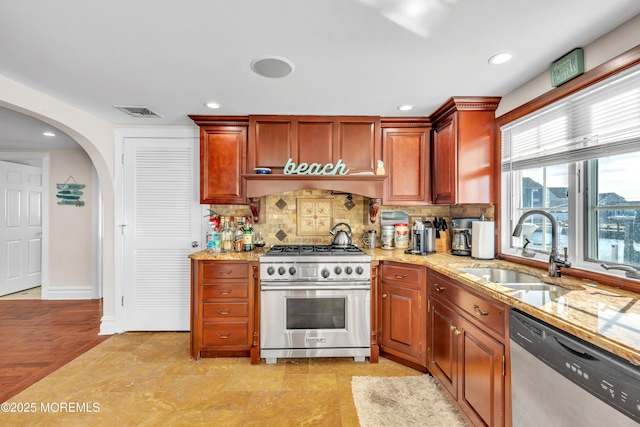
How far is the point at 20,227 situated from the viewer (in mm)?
4629

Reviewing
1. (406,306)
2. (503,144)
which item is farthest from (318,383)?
(503,144)

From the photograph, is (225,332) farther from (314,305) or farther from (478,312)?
(478,312)

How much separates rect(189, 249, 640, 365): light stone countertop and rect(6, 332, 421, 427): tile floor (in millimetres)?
1217

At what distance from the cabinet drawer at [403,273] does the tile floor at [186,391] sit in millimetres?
756

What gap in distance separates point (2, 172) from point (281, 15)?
5559mm

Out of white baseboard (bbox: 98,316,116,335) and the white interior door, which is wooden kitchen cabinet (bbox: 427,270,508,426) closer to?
white baseboard (bbox: 98,316,116,335)

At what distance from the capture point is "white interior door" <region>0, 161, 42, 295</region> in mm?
4395

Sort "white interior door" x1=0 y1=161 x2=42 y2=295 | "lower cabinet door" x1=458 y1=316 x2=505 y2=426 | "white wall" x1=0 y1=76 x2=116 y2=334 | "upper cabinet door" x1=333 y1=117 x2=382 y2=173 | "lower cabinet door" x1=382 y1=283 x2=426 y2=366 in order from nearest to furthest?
"lower cabinet door" x1=458 y1=316 x2=505 y2=426, "white wall" x1=0 y1=76 x2=116 y2=334, "lower cabinet door" x1=382 y1=283 x2=426 y2=366, "upper cabinet door" x1=333 y1=117 x2=382 y2=173, "white interior door" x1=0 y1=161 x2=42 y2=295

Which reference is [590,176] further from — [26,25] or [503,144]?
[26,25]

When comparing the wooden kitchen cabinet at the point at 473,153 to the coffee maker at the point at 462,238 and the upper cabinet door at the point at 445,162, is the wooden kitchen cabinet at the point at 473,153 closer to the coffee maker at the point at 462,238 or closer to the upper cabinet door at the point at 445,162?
the upper cabinet door at the point at 445,162

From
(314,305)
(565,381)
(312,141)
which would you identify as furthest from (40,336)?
(565,381)

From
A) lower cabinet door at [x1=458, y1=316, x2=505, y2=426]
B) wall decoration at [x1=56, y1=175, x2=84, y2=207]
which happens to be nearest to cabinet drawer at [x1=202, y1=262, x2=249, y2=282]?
lower cabinet door at [x1=458, y1=316, x2=505, y2=426]

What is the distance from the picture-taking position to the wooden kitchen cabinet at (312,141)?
281cm

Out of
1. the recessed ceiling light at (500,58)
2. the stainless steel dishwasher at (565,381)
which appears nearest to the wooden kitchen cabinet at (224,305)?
the stainless steel dishwasher at (565,381)
